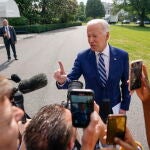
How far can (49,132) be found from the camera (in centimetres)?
195

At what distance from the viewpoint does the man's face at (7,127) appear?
1960 millimetres

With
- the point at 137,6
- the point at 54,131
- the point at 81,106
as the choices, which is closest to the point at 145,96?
the point at 81,106

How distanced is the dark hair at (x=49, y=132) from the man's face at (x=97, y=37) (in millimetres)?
2096

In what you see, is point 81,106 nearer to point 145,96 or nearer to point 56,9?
point 145,96

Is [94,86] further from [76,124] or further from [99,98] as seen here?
[76,124]

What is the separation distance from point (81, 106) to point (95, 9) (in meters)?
131

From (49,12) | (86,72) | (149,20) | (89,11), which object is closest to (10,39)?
(86,72)

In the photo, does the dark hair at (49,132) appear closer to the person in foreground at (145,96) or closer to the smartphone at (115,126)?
the smartphone at (115,126)

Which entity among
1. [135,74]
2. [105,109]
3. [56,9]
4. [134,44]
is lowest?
[56,9]

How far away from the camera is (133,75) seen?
10.9 ft

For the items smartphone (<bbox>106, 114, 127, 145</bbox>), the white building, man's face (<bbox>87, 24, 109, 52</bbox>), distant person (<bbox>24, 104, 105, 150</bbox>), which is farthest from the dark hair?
the white building

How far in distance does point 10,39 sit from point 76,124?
16333 mm

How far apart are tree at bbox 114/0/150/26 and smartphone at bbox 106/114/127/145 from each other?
263 feet

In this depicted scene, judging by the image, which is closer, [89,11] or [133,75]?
[133,75]
